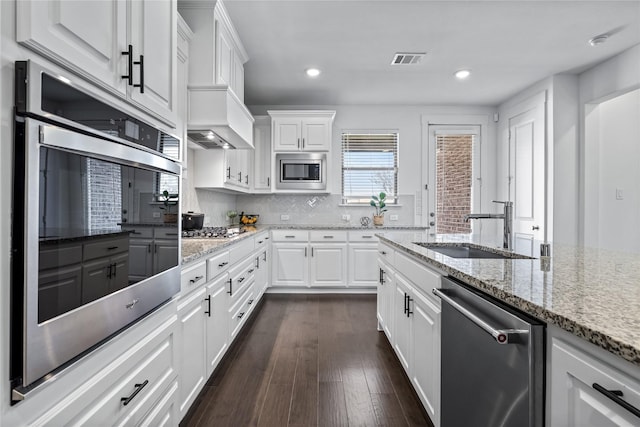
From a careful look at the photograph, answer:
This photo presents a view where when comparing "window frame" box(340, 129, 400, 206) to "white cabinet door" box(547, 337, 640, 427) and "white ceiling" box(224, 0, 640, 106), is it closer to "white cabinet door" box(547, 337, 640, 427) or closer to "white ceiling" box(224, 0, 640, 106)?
"white ceiling" box(224, 0, 640, 106)

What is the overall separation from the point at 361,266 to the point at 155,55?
361cm

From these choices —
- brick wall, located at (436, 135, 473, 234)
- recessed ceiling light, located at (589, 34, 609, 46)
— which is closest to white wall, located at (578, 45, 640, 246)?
recessed ceiling light, located at (589, 34, 609, 46)

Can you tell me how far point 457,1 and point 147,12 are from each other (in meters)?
2.32

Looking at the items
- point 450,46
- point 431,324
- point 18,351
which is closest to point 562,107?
point 450,46

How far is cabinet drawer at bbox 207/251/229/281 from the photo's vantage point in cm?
195

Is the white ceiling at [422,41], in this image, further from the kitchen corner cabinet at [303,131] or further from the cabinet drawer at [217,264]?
the cabinet drawer at [217,264]

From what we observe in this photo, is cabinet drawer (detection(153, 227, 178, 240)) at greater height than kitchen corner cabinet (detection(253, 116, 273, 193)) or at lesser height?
lesser

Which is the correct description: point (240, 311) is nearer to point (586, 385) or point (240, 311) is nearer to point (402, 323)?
point (402, 323)

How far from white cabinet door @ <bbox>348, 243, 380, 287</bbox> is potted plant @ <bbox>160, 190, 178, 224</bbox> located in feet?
10.7

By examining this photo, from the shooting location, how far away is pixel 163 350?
128cm

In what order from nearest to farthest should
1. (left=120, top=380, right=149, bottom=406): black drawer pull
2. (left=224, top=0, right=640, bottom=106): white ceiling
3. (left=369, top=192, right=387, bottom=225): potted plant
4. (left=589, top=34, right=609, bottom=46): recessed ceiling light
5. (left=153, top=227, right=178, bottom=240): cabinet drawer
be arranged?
(left=120, top=380, right=149, bottom=406): black drawer pull < (left=153, top=227, right=178, bottom=240): cabinet drawer < (left=224, top=0, right=640, bottom=106): white ceiling < (left=589, top=34, right=609, bottom=46): recessed ceiling light < (left=369, top=192, right=387, bottom=225): potted plant

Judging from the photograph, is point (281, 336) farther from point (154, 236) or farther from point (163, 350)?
point (154, 236)

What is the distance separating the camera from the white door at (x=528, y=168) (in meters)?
4.09

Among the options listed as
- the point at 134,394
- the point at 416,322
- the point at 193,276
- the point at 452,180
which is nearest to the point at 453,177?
the point at 452,180
